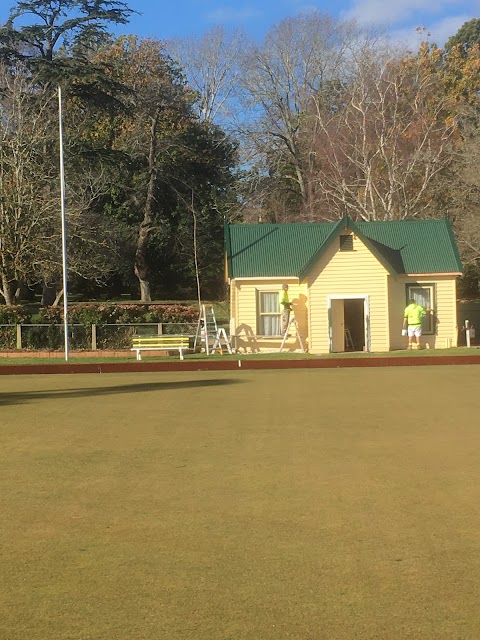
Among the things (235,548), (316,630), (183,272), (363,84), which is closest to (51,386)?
(235,548)

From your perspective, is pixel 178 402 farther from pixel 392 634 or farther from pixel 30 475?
pixel 392 634

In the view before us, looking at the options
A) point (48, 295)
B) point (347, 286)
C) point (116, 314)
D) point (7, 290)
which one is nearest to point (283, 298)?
point (347, 286)

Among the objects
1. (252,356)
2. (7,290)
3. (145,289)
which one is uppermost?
(145,289)

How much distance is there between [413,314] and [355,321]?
4148 mm

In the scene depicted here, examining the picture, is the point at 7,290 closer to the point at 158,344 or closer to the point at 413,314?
the point at 158,344

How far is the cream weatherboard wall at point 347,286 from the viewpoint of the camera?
29.0m

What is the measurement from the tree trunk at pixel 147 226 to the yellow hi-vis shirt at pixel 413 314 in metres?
20.4

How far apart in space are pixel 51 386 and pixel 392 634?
15.7m

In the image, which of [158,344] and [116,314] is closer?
[158,344]

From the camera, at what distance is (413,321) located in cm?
2853

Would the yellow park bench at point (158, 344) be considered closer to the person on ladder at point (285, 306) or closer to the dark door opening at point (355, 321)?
the person on ladder at point (285, 306)

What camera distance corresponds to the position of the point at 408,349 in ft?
96.9

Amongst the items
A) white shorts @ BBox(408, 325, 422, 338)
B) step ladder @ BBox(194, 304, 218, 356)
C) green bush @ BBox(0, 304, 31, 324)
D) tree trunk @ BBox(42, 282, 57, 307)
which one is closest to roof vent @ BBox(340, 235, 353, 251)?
white shorts @ BBox(408, 325, 422, 338)

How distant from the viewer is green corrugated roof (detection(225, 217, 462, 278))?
30.0 m
